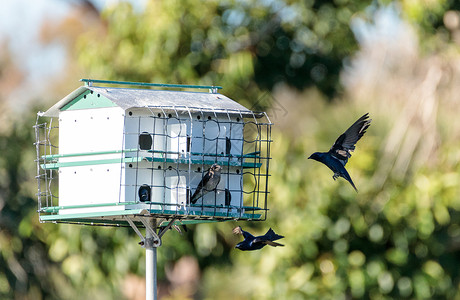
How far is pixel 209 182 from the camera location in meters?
8.69

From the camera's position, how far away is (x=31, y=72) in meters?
37.1

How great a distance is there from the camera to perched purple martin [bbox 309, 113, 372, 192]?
925 centimetres

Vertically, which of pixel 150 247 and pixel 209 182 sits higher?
pixel 209 182

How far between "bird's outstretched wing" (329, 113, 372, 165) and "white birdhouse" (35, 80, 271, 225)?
70 cm

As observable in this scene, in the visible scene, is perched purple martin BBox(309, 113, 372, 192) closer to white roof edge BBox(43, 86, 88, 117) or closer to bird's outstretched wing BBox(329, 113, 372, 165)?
bird's outstretched wing BBox(329, 113, 372, 165)

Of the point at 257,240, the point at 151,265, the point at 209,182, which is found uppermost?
the point at 209,182

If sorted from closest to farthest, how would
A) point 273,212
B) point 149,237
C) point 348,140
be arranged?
point 149,237
point 348,140
point 273,212

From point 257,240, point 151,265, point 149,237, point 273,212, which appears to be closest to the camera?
point 257,240

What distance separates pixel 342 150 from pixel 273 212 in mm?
7370

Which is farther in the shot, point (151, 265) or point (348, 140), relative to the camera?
point (348, 140)

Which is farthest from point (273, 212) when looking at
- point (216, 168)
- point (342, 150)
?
point (216, 168)

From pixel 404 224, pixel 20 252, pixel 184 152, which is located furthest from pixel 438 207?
pixel 184 152

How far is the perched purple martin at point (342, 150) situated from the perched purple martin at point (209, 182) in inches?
38.8

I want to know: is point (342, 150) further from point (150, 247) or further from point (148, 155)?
point (150, 247)
